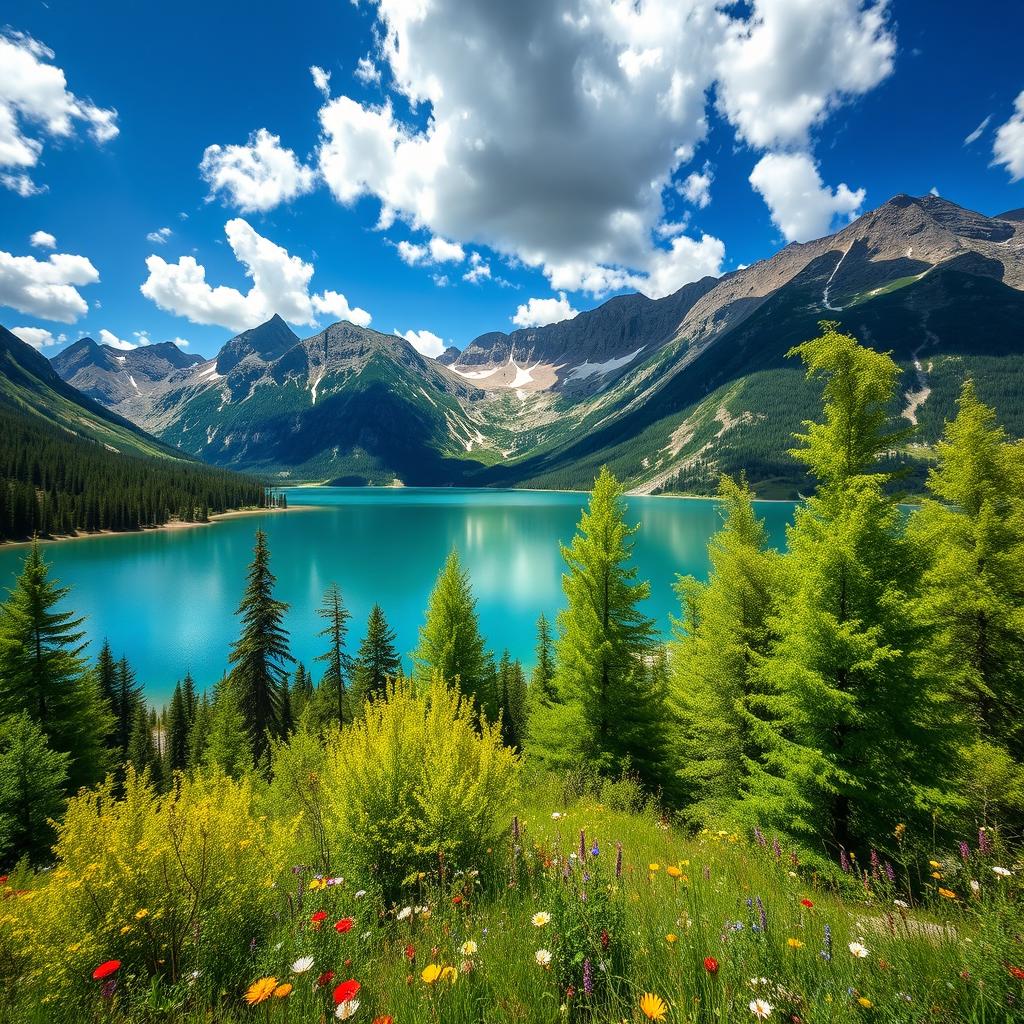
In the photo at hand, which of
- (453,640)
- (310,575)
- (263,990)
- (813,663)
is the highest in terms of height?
(263,990)

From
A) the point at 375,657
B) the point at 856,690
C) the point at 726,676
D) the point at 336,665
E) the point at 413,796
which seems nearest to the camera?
the point at 413,796

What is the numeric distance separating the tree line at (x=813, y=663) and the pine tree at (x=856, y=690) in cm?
4

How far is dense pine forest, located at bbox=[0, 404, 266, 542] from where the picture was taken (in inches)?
3787

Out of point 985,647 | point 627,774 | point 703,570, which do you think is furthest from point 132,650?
point 703,570

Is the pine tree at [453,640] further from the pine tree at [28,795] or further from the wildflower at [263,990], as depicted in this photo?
the wildflower at [263,990]

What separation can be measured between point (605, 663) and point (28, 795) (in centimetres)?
1782

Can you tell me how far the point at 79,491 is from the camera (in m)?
117

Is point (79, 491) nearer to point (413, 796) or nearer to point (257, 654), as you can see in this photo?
point (257, 654)

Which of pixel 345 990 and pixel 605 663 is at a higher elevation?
pixel 345 990

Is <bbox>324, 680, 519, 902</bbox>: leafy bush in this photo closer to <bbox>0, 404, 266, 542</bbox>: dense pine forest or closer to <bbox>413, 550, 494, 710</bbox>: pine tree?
<bbox>413, 550, 494, 710</bbox>: pine tree

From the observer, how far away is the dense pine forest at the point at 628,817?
2.88 meters

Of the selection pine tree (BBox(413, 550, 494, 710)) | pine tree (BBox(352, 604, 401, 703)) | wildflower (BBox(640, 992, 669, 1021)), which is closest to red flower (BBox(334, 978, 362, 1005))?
wildflower (BBox(640, 992, 669, 1021))

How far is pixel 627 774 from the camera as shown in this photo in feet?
47.9

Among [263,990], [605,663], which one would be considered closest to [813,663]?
[605,663]
